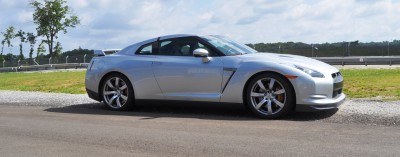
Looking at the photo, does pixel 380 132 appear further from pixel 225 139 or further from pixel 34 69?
pixel 34 69

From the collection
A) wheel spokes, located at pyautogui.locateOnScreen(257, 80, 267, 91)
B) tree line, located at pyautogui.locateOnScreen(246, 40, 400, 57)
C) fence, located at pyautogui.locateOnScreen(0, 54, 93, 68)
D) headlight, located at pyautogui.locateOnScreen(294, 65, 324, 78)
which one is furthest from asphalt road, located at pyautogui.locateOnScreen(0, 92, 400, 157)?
fence, located at pyautogui.locateOnScreen(0, 54, 93, 68)

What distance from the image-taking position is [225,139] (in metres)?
6.27

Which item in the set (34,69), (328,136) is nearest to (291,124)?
(328,136)

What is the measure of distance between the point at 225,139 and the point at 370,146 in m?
1.64

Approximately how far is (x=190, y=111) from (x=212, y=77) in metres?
1.02

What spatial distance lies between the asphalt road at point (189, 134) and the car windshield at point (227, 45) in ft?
3.02

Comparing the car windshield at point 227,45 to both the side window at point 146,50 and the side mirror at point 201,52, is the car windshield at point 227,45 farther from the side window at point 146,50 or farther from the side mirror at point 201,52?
the side window at point 146,50

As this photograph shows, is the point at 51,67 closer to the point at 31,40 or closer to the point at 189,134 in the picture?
the point at 31,40

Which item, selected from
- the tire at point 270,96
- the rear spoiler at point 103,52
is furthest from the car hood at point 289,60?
the rear spoiler at point 103,52

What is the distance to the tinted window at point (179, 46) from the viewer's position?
8633mm

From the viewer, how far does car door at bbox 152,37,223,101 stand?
26.8ft

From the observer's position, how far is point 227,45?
28.6 feet

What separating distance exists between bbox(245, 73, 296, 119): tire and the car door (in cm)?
57

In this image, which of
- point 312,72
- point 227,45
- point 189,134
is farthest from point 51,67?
point 189,134
